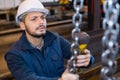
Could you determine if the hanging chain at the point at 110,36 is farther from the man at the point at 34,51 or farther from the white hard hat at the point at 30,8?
the white hard hat at the point at 30,8

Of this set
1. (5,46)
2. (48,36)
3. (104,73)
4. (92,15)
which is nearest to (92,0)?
(92,15)

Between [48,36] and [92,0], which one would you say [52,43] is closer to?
[48,36]

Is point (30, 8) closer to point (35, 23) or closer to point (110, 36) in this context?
point (35, 23)

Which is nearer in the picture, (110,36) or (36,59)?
(110,36)

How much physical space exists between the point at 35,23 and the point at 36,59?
0.21m

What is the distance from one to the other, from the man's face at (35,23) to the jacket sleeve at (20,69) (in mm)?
172

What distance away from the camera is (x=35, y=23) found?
5.15ft

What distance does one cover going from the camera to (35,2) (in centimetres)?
162

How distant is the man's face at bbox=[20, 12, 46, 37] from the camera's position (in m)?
1.56

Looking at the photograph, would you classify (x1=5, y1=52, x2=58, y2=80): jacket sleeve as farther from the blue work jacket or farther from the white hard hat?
the white hard hat

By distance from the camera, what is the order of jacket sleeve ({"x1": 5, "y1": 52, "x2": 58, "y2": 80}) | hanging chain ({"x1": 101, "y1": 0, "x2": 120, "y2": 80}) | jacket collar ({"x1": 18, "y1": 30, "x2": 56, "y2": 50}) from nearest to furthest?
hanging chain ({"x1": 101, "y1": 0, "x2": 120, "y2": 80}) < jacket sleeve ({"x1": 5, "y1": 52, "x2": 58, "y2": 80}) < jacket collar ({"x1": 18, "y1": 30, "x2": 56, "y2": 50})

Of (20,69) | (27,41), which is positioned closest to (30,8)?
(27,41)

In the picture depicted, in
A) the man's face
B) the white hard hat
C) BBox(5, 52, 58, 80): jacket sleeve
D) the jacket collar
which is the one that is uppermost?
the white hard hat

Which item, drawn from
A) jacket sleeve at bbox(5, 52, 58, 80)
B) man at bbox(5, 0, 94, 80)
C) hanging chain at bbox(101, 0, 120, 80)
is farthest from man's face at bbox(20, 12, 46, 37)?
hanging chain at bbox(101, 0, 120, 80)
